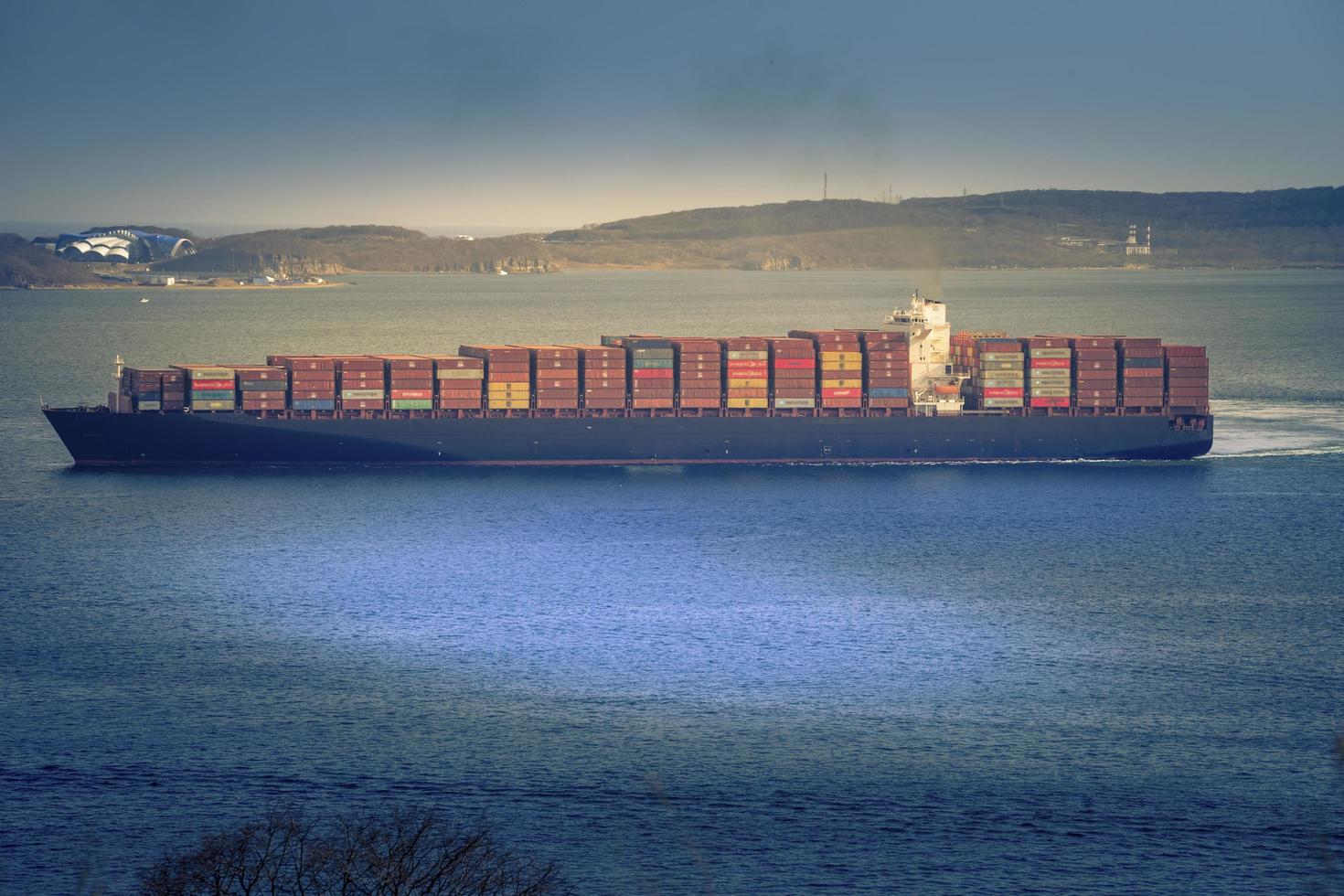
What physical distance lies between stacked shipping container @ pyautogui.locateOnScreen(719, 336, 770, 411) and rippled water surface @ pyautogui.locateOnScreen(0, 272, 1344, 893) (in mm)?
4312

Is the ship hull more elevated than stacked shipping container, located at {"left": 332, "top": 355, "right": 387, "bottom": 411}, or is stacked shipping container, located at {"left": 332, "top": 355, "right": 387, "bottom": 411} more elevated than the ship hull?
stacked shipping container, located at {"left": 332, "top": 355, "right": 387, "bottom": 411}

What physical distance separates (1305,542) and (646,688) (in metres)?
28.0

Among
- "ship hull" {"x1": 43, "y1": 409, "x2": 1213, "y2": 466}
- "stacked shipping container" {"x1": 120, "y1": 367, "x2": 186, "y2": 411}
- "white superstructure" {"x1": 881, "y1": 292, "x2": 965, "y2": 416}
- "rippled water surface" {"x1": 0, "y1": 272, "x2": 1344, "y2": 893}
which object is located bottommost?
"rippled water surface" {"x1": 0, "y1": 272, "x2": 1344, "y2": 893}

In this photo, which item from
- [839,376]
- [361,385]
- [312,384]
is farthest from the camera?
[839,376]

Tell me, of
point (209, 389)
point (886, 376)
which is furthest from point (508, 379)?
point (886, 376)

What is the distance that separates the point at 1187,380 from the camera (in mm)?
73438

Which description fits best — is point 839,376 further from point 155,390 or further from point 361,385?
point 155,390

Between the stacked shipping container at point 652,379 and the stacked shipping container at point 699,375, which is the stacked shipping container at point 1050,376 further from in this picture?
Result: the stacked shipping container at point 652,379

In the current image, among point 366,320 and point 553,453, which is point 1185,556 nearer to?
point 553,453

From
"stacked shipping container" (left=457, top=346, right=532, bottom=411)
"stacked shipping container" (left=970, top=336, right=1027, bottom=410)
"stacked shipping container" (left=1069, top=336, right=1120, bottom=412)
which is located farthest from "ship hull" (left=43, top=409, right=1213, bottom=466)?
"stacked shipping container" (left=970, top=336, right=1027, bottom=410)

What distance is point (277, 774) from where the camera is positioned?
33906 mm

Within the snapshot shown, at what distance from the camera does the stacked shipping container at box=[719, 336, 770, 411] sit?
72250mm

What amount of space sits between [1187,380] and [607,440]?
2713 cm

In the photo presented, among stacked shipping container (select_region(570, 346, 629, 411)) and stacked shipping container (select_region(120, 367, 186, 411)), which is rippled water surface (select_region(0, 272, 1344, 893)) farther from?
stacked shipping container (select_region(120, 367, 186, 411))
